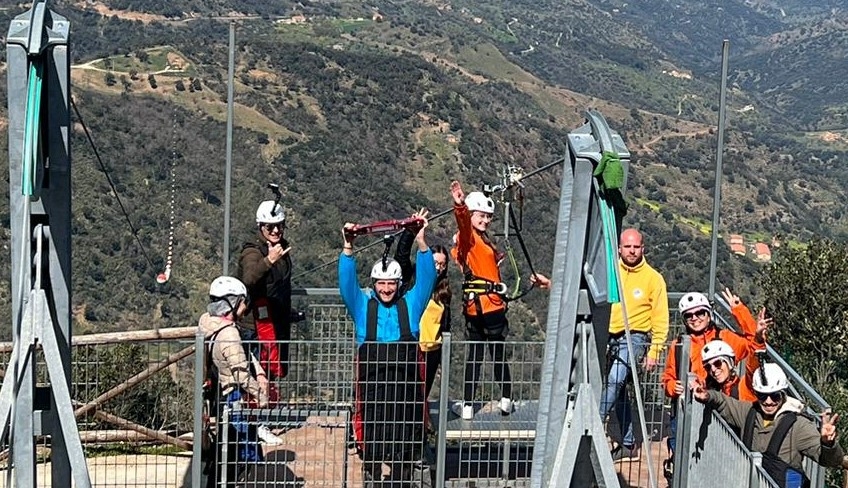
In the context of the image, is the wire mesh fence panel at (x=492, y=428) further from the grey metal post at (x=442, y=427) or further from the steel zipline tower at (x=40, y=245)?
the steel zipline tower at (x=40, y=245)

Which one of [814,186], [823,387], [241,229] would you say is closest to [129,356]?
[823,387]

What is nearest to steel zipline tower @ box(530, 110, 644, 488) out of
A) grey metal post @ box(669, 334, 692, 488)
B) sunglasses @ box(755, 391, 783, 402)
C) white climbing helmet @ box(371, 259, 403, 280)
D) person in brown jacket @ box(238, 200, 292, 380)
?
grey metal post @ box(669, 334, 692, 488)

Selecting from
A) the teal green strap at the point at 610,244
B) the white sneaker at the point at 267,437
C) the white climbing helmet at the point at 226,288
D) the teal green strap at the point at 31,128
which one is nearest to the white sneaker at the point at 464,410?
the white sneaker at the point at 267,437

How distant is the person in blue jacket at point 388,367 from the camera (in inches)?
255

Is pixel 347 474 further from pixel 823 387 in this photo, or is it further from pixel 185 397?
pixel 823 387

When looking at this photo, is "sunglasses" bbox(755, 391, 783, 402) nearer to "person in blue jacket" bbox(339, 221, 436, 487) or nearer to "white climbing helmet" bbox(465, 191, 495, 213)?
"person in blue jacket" bbox(339, 221, 436, 487)

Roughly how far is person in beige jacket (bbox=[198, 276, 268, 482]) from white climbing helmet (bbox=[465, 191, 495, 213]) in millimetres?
1678

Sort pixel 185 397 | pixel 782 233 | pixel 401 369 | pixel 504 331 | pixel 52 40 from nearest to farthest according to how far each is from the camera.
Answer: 1. pixel 52 40
2. pixel 401 369
3. pixel 504 331
4. pixel 185 397
5. pixel 782 233

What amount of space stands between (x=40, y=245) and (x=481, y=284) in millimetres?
3335

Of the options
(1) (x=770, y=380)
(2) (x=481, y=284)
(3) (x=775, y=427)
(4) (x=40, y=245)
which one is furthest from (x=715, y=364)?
(4) (x=40, y=245)

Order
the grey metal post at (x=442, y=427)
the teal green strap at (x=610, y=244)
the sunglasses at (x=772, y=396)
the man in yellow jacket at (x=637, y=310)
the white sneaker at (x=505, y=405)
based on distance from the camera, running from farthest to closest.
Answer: the white sneaker at (x=505, y=405), the man in yellow jacket at (x=637, y=310), the grey metal post at (x=442, y=427), the sunglasses at (x=772, y=396), the teal green strap at (x=610, y=244)

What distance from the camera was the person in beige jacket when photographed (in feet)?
20.6

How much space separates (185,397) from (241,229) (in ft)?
89.6

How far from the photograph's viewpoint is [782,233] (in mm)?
79750
